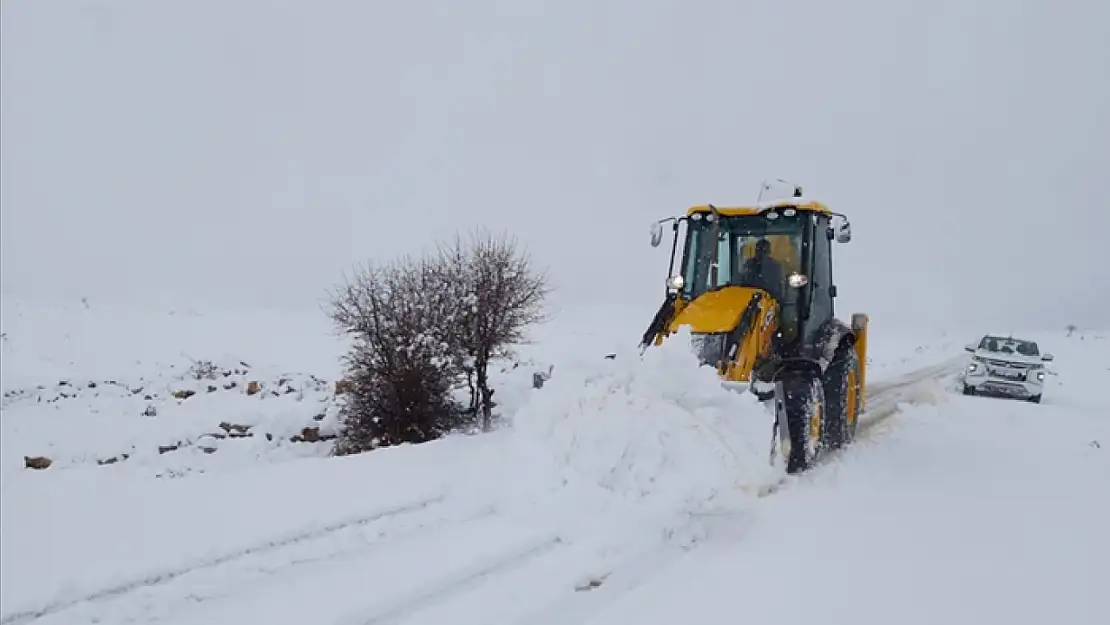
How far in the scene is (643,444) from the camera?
5.90 m

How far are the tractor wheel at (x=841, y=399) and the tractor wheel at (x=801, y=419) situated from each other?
73cm

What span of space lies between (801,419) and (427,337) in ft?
18.7

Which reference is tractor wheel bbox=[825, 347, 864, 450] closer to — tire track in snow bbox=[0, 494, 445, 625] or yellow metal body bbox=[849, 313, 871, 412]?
yellow metal body bbox=[849, 313, 871, 412]

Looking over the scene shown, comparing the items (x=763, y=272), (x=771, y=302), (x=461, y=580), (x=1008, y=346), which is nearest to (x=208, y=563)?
(x=461, y=580)

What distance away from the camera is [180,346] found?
67.5 feet

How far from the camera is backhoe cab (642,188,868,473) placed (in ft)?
23.8

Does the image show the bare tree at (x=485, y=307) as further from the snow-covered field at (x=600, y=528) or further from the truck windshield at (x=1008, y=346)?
the truck windshield at (x=1008, y=346)

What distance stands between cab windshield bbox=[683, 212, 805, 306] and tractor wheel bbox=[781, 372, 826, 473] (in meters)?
1.40

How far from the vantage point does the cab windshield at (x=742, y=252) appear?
8.31 meters

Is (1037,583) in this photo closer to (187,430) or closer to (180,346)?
(187,430)

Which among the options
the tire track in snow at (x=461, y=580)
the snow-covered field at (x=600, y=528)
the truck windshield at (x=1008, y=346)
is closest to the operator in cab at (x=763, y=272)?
the snow-covered field at (x=600, y=528)

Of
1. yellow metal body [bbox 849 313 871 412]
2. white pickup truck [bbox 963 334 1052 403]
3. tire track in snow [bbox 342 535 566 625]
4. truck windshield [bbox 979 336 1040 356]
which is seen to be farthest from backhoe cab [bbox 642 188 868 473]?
truck windshield [bbox 979 336 1040 356]

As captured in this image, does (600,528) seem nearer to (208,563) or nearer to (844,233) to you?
(208,563)

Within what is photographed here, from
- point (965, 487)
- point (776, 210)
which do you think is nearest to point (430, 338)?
point (776, 210)
